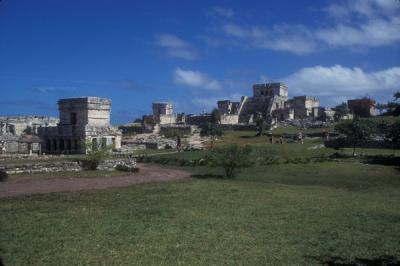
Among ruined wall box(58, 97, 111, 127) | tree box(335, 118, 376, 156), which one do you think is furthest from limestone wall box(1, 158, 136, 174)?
tree box(335, 118, 376, 156)

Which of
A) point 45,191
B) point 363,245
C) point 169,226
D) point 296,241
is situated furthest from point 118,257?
point 45,191

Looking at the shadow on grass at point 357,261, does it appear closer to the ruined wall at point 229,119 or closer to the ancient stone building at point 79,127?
the ancient stone building at point 79,127

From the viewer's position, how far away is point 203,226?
1461cm

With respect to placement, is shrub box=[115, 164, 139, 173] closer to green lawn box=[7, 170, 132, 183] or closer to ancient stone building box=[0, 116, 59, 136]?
green lawn box=[7, 170, 132, 183]

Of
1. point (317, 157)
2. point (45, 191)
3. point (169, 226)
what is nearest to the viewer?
point (169, 226)

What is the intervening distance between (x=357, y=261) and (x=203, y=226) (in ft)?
17.3

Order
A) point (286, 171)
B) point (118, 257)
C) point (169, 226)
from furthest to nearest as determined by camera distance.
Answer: point (286, 171) < point (169, 226) < point (118, 257)

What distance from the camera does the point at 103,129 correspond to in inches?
2018

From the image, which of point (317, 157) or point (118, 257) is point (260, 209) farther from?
point (317, 157)

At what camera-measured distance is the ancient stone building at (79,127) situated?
49.3 meters

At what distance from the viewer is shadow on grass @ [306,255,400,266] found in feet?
34.6

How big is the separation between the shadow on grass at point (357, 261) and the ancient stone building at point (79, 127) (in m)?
40.3

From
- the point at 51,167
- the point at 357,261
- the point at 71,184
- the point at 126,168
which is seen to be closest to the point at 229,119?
the point at 126,168

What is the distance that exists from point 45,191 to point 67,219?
860 cm
